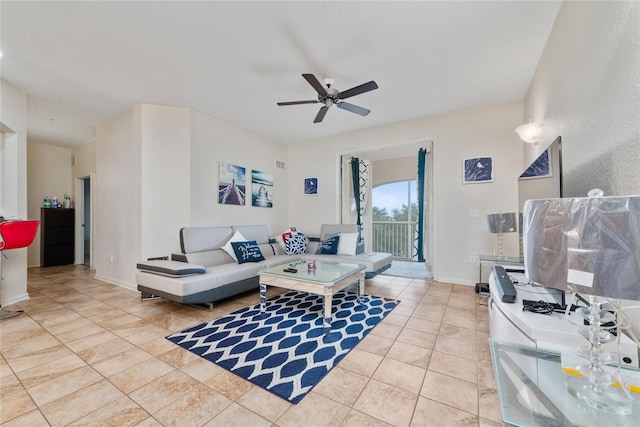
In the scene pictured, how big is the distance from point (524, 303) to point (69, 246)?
8028 mm

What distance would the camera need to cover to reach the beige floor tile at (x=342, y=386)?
153 centimetres

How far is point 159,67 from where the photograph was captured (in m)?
2.82

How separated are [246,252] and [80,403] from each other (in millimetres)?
2347

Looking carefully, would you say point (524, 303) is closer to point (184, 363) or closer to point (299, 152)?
point (184, 363)

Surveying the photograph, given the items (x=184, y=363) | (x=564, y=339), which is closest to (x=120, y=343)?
(x=184, y=363)

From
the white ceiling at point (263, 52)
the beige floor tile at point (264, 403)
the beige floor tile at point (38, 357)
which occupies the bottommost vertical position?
the beige floor tile at point (38, 357)

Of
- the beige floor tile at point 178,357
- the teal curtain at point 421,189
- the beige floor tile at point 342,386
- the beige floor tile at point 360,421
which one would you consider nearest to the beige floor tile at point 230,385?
the beige floor tile at point 178,357

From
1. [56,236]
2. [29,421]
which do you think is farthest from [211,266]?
[56,236]

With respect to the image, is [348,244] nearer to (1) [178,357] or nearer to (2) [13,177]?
(1) [178,357]

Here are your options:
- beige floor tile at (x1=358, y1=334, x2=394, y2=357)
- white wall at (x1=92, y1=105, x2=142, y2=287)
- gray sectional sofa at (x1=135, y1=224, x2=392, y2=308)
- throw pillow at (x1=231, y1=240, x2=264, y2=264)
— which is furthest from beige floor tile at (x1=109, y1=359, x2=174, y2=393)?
white wall at (x1=92, y1=105, x2=142, y2=287)

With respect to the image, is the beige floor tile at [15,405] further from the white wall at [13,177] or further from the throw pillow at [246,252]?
the white wall at [13,177]

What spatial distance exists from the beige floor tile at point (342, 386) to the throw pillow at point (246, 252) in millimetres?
2250

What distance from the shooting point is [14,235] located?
275 cm

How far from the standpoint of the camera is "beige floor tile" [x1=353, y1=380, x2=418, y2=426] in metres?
1.38
